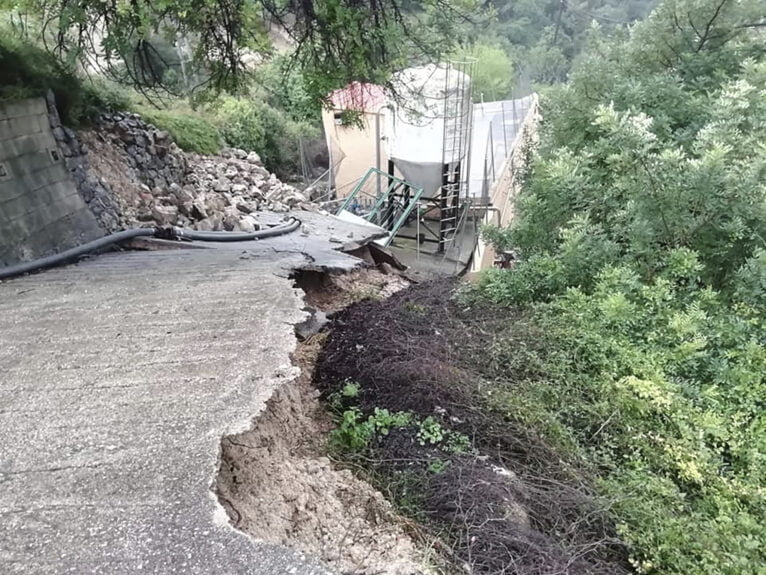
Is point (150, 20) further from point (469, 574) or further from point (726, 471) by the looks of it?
point (726, 471)

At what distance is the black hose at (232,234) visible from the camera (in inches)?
252

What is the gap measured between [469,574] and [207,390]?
117 cm

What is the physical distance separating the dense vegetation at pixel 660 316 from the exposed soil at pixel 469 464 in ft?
0.51

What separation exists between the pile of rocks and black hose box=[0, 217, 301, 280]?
453 millimetres

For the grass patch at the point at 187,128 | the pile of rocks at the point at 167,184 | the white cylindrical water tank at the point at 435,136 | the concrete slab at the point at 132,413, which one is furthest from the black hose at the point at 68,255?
the white cylindrical water tank at the point at 435,136

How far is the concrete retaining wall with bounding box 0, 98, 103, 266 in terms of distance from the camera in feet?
16.6

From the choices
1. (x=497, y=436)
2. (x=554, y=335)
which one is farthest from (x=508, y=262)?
(x=497, y=436)

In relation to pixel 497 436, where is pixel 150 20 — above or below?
above

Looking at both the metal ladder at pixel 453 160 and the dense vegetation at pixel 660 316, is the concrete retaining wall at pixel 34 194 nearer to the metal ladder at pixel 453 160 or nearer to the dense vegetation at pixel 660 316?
the dense vegetation at pixel 660 316

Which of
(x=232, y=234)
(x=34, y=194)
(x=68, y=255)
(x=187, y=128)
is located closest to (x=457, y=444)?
(x=68, y=255)

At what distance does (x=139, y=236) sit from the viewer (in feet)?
19.4

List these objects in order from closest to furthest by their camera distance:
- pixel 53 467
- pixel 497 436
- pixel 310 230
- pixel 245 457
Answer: pixel 53 467
pixel 245 457
pixel 497 436
pixel 310 230

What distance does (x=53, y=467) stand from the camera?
5.63ft

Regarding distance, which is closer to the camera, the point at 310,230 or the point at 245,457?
the point at 245,457
